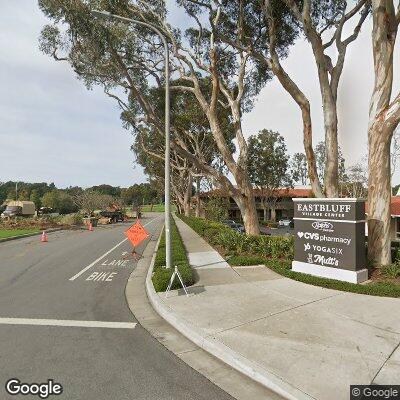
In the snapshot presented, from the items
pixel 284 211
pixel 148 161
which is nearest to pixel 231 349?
pixel 148 161

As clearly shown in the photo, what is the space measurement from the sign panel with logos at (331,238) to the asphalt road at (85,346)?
5665 mm

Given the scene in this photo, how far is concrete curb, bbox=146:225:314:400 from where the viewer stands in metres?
4.46

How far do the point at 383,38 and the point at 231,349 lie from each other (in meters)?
10.3

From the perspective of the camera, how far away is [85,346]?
597 cm

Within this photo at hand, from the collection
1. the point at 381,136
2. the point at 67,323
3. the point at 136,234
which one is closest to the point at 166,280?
the point at 67,323

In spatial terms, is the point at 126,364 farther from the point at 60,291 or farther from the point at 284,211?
the point at 284,211

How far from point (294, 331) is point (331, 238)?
4.84 m

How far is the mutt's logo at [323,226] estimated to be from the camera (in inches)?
415

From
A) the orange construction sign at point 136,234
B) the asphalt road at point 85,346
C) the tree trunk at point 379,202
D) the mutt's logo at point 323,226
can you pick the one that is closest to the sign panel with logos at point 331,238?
the mutt's logo at point 323,226

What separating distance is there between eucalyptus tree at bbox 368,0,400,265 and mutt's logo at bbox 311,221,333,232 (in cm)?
135

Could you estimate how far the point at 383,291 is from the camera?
337 inches
